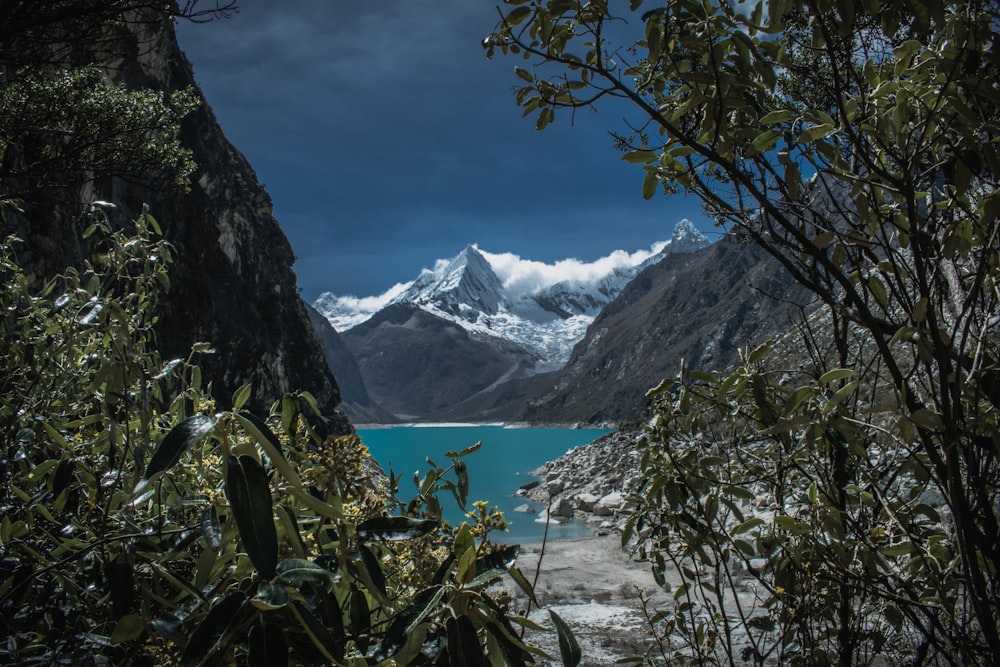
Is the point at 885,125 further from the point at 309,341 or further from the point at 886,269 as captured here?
the point at 309,341

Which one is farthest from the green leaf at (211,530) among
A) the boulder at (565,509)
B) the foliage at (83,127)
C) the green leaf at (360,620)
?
the boulder at (565,509)

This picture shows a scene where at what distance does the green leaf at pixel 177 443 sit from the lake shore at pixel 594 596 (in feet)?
15.7

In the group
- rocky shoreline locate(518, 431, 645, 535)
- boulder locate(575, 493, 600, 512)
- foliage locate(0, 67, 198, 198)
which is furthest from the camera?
boulder locate(575, 493, 600, 512)

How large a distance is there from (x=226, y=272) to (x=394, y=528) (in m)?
40.4

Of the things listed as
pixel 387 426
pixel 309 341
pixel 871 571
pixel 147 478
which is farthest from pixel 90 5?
pixel 387 426

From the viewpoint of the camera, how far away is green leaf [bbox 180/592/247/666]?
22.3 inches

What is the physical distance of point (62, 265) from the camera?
7.59 meters

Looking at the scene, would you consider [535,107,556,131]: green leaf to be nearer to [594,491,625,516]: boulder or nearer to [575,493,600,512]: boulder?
[594,491,625,516]: boulder

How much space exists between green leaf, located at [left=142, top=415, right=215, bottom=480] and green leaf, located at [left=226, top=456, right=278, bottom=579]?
0.12 ft

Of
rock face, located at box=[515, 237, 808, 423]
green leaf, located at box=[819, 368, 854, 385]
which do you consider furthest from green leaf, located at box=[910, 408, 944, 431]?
rock face, located at box=[515, 237, 808, 423]

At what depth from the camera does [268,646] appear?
0.61 meters

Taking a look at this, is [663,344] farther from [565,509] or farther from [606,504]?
[606,504]

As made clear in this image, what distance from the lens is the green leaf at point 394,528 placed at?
0.81 m

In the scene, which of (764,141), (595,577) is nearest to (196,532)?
(764,141)
